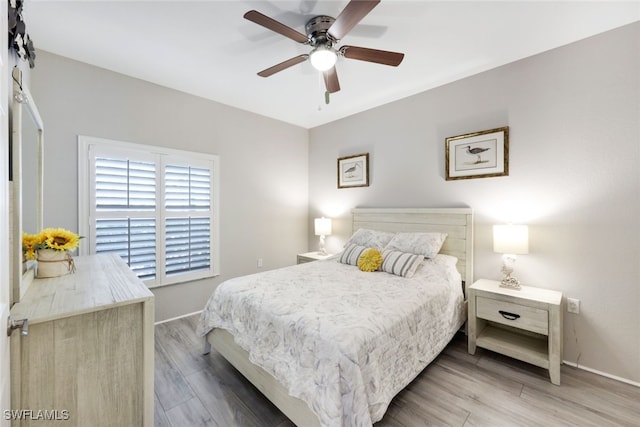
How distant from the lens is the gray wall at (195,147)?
7.98ft

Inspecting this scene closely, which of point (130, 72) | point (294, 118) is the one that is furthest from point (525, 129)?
point (130, 72)

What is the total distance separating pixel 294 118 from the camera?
4145 millimetres

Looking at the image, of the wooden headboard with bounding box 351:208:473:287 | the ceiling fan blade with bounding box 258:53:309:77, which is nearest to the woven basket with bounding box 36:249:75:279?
the ceiling fan blade with bounding box 258:53:309:77

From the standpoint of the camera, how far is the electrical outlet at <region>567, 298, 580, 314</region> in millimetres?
2203

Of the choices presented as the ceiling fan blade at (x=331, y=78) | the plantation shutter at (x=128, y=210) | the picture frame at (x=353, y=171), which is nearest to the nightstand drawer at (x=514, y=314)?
the picture frame at (x=353, y=171)

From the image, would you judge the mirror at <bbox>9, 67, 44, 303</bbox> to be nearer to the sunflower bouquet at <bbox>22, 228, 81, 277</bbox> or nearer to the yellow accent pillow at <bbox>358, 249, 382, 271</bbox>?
the sunflower bouquet at <bbox>22, 228, 81, 277</bbox>

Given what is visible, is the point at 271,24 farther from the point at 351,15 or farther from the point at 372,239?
the point at 372,239

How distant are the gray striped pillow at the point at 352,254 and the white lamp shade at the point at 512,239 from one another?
4.08ft

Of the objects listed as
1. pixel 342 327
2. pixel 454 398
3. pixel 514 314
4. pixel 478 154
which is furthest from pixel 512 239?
pixel 342 327

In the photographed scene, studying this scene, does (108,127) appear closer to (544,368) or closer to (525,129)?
(525,129)

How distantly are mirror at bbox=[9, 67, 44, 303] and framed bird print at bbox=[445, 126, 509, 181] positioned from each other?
10.6 ft

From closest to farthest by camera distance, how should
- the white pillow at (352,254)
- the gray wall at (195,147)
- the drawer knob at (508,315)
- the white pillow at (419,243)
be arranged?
the drawer knob at (508,315)
the gray wall at (195,147)
the white pillow at (419,243)
the white pillow at (352,254)

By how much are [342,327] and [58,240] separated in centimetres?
165

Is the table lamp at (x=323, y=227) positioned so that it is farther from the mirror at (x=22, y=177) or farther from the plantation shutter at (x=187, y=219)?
the mirror at (x=22, y=177)
